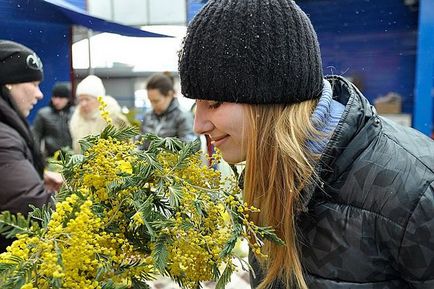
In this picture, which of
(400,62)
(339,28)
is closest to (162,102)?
(339,28)

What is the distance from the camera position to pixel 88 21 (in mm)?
1825

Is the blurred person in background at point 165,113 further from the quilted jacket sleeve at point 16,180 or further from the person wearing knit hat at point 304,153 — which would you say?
the person wearing knit hat at point 304,153

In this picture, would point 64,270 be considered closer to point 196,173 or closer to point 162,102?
point 196,173

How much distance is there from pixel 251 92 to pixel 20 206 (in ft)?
3.76

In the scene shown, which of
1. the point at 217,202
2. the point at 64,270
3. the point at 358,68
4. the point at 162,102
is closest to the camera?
the point at 64,270

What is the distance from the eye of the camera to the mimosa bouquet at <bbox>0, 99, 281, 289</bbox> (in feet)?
2.36

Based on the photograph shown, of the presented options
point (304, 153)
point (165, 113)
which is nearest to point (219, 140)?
point (304, 153)

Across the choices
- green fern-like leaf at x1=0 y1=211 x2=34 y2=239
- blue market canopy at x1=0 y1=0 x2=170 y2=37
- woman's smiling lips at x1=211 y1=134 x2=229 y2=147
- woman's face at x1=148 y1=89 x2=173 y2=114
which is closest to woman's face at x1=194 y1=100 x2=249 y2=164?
woman's smiling lips at x1=211 y1=134 x2=229 y2=147

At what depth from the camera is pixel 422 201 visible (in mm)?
914

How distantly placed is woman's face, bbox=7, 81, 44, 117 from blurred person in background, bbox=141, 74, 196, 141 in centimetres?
168

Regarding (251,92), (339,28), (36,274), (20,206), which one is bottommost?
(20,206)

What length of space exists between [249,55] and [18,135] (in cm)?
126

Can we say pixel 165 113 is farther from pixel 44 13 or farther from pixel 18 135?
pixel 44 13

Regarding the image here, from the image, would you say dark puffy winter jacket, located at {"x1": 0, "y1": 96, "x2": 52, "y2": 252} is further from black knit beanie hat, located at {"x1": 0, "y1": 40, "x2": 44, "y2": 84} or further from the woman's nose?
the woman's nose
